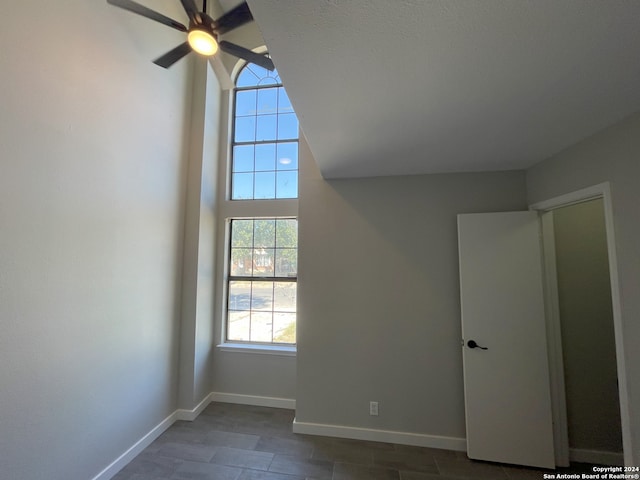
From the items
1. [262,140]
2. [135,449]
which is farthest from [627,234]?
[135,449]

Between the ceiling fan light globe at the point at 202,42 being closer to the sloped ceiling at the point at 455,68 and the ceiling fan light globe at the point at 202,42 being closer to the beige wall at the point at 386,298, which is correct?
the sloped ceiling at the point at 455,68

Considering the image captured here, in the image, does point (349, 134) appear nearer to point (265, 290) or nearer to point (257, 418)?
point (265, 290)

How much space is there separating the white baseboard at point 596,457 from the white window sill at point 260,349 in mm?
2607

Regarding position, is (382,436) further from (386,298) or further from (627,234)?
(627,234)

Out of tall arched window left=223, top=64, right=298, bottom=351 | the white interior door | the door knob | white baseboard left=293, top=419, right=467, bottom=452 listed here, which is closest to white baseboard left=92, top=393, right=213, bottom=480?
tall arched window left=223, top=64, right=298, bottom=351

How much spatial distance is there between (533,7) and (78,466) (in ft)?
11.3

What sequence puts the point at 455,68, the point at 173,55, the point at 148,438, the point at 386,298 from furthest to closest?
1. the point at 386,298
2. the point at 148,438
3. the point at 173,55
4. the point at 455,68

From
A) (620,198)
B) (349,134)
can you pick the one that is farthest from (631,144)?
(349,134)

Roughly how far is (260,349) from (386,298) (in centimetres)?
165

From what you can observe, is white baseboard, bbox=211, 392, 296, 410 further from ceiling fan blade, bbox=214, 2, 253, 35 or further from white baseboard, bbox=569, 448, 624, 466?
ceiling fan blade, bbox=214, 2, 253, 35

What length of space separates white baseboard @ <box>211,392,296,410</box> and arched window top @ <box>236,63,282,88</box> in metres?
3.98

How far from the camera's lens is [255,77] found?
12.2ft

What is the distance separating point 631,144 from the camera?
1574mm

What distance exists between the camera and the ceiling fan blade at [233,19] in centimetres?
185
